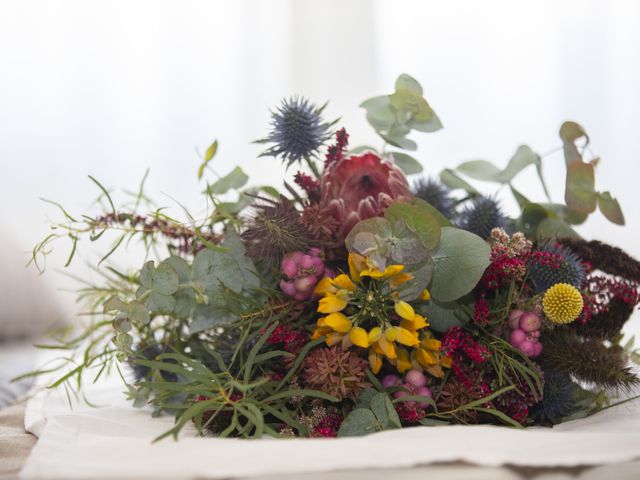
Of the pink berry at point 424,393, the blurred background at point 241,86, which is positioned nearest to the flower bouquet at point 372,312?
the pink berry at point 424,393

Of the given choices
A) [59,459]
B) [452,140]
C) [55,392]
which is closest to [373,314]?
[59,459]

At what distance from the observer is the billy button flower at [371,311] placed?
35cm

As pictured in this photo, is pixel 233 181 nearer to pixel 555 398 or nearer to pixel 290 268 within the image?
pixel 290 268

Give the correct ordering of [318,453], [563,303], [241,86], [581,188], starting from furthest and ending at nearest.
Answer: [241,86]
[581,188]
[563,303]
[318,453]

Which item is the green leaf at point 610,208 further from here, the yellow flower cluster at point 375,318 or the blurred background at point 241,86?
the blurred background at point 241,86

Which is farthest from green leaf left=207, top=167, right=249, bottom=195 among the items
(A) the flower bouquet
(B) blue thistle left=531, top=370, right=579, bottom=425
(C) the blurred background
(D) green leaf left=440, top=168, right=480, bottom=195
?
(C) the blurred background

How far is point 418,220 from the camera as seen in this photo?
0.37 m

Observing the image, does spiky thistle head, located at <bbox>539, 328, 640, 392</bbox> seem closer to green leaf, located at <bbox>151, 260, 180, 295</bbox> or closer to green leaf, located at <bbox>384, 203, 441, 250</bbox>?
green leaf, located at <bbox>384, 203, 441, 250</bbox>

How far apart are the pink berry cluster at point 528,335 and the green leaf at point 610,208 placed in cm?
14

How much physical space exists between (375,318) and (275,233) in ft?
0.27

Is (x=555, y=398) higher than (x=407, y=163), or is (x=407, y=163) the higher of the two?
(x=407, y=163)

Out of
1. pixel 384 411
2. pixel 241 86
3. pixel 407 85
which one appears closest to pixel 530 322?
pixel 384 411

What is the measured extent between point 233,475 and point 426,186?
32 centimetres

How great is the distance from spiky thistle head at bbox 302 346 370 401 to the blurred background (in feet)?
3.20
